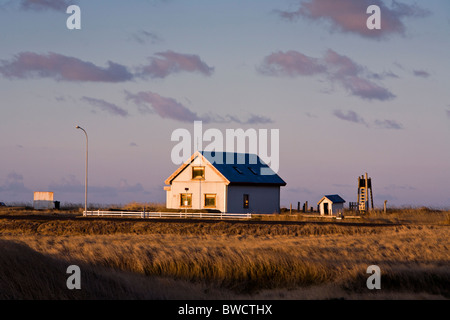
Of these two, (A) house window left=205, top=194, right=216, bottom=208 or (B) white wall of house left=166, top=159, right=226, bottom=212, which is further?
(A) house window left=205, top=194, right=216, bottom=208

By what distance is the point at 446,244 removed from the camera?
97.3 ft

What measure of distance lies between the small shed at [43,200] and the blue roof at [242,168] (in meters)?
23.0

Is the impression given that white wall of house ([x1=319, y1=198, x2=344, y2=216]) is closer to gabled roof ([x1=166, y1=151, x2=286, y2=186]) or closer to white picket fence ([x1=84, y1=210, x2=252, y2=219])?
gabled roof ([x1=166, y1=151, x2=286, y2=186])

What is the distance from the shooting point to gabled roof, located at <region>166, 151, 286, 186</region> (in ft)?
208

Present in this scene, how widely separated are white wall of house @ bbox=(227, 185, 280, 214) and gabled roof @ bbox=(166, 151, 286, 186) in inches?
28.9

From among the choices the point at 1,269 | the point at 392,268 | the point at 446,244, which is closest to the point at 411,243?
the point at 446,244

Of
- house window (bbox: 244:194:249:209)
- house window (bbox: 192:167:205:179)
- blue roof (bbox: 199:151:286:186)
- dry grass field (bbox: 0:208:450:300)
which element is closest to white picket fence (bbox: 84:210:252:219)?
house window (bbox: 244:194:249:209)

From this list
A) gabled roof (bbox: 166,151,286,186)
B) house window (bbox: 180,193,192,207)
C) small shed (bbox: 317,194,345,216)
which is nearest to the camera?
small shed (bbox: 317,194,345,216)

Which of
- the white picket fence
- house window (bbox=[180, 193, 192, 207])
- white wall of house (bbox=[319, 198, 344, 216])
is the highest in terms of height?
house window (bbox=[180, 193, 192, 207])

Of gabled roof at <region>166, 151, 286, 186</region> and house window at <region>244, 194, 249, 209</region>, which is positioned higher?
gabled roof at <region>166, 151, 286, 186</region>

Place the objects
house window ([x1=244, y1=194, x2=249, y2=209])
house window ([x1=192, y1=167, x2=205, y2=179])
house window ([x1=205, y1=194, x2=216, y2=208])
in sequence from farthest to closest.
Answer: house window ([x1=192, y1=167, x2=205, y2=179]) < house window ([x1=244, y1=194, x2=249, y2=209]) < house window ([x1=205, y1=194, x2=216, y2=208])
